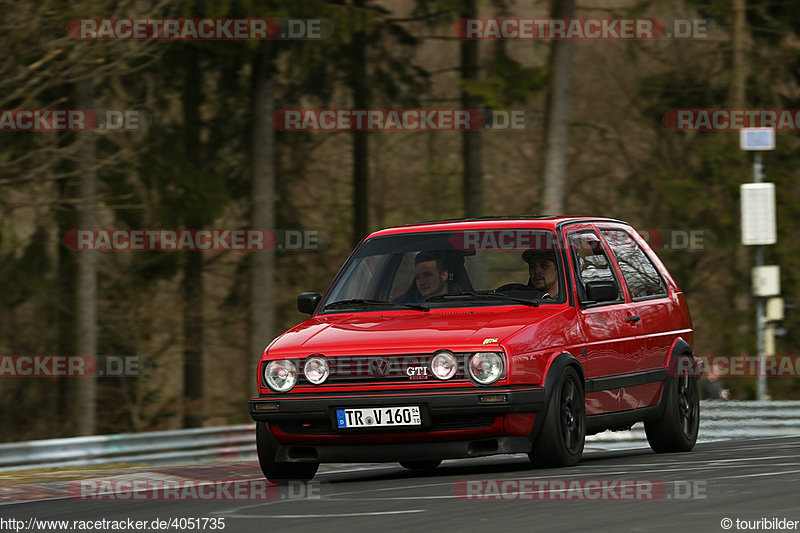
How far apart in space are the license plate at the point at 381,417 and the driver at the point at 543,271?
1.73 m

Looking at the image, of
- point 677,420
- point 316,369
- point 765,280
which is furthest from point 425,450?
point 765,280

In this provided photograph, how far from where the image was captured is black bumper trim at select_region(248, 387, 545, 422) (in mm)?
9305

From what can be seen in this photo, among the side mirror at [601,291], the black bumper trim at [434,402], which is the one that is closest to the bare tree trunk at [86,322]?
the side mirror at [601,291]

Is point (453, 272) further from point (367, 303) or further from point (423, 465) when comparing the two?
point (423, 465)

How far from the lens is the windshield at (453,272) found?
34.8 feet

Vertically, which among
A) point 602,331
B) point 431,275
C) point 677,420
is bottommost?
point 677,420

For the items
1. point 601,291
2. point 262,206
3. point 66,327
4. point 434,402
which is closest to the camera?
point 434,402

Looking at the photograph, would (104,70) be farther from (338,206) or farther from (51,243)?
(338,206)

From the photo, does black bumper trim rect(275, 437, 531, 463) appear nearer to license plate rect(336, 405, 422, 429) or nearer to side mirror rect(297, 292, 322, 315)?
license plate rect(336, 405, 422, 429)

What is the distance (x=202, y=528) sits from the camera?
738 centimetres

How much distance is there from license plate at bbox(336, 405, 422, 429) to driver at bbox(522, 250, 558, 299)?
1729 millimetres

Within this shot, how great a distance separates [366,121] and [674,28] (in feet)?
20.5

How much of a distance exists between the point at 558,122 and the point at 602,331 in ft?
42.0

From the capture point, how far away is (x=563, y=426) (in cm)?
988
